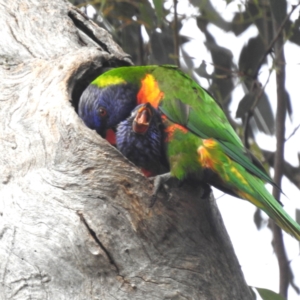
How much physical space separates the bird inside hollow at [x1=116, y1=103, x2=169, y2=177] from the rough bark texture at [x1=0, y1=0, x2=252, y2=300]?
26 centimetres

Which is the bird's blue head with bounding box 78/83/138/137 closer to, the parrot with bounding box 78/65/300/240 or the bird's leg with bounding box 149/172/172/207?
the parrot with bounding box 78/65/300/240

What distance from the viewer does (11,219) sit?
241 cm

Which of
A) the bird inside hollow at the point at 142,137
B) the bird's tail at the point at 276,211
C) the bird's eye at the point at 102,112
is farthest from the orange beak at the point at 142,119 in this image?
the bird's tail at the point at 276,211

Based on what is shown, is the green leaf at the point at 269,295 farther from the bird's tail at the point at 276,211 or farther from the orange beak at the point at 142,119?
the orange beak at the point at 142,119

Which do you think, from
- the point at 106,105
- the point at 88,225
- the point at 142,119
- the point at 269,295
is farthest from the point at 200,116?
the point at 269,295

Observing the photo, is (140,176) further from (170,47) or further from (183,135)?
(170,47)

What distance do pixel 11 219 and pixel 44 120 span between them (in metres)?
0.44

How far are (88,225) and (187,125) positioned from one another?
0.64 metres

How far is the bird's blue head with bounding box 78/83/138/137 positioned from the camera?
2869 millimetres

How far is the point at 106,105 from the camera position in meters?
2.91

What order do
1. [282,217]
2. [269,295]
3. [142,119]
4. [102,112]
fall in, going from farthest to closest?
[269,295], [102,112], [142,119], [282,217]

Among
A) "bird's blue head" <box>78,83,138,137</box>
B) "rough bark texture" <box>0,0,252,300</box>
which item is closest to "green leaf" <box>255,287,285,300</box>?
"rough bark texture" <box>0,0,252,300</box>

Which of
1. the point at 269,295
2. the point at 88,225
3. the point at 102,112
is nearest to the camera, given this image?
the point at 88,225

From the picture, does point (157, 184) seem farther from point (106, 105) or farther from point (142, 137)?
point (106, 105)
